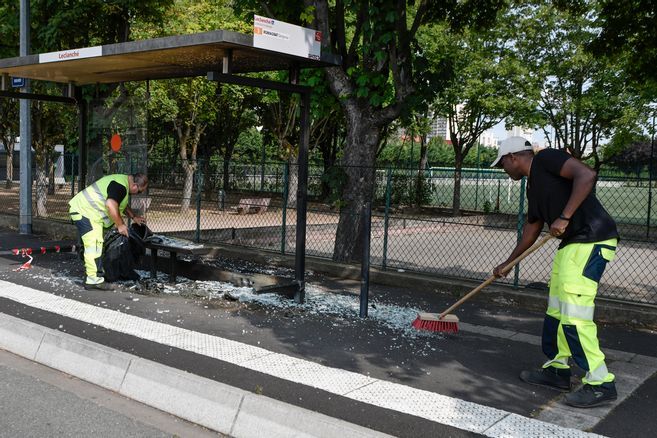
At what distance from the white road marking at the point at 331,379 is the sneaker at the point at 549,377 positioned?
29.4 inches

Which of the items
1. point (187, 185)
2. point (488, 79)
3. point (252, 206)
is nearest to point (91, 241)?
point (252, 206)

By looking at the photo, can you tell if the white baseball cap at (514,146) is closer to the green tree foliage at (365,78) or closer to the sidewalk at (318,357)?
the sidewalk at (318,357)

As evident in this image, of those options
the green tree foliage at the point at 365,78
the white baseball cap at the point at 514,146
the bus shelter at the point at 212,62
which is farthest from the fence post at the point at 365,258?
the green tree foliage at the point at 365,78

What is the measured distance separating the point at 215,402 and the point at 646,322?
503cm

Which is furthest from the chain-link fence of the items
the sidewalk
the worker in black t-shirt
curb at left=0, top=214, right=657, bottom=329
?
the worker in black t-shirt

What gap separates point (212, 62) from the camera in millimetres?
7633

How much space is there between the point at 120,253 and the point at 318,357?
3.77 meters

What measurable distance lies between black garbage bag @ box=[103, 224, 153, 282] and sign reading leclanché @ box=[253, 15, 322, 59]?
3314 millimetres

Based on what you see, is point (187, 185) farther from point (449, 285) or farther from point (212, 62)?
point (449, 285)

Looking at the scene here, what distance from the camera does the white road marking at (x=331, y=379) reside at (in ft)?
13.4

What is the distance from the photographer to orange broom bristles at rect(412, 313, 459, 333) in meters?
6.23

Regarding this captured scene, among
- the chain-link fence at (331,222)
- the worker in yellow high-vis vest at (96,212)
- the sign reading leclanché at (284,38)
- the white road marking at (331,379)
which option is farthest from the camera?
the chain-link fence at (331,222)

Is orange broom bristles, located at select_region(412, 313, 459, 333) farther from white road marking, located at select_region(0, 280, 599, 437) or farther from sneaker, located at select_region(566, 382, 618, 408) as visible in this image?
sneaker, located at select_region(566, 382, 618, 408)

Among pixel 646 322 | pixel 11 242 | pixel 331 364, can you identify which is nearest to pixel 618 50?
pixel 646 322
